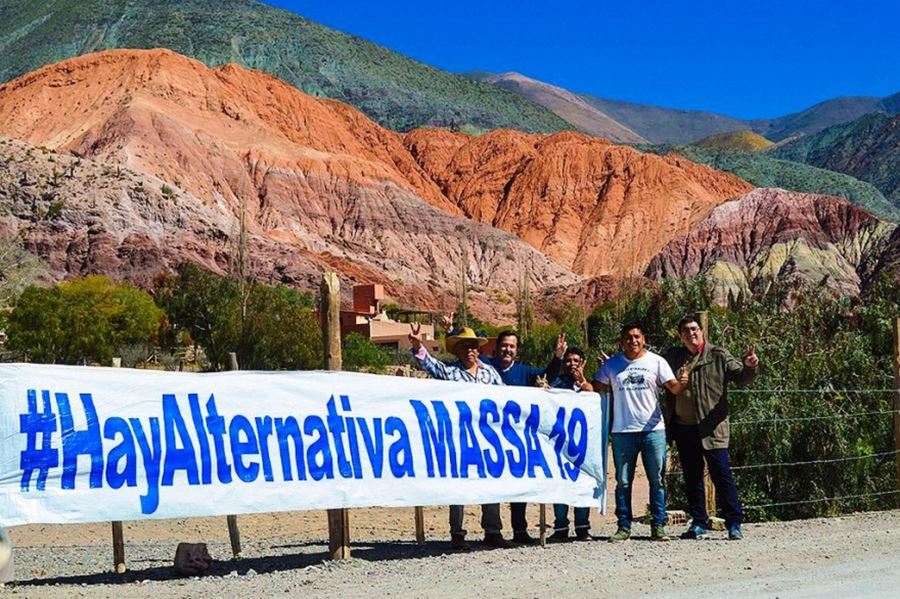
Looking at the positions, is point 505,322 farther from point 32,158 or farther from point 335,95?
point 335,95

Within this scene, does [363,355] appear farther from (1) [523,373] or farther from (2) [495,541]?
(2) [495,541]

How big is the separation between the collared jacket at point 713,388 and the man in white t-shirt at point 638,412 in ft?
0.58

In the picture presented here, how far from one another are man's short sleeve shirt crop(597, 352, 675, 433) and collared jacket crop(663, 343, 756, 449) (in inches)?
10.0

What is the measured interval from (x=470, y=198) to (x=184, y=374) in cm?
11386

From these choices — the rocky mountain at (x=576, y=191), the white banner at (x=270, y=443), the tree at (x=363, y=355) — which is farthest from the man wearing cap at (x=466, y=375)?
the rocky mountain at (x=576, y=191)

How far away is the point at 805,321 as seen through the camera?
62.3 ft

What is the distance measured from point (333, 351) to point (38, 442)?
2312 mm

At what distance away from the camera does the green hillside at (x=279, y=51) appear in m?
142

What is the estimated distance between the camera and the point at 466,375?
984 centimetres

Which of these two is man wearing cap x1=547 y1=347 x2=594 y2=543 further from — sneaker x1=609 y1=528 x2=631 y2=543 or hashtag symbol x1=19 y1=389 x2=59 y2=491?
hashtag symbol x1=19 y1=389 x2=59 y2=491

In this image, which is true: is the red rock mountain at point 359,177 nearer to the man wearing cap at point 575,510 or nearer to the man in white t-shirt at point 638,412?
the man wearing cap at point 575,510

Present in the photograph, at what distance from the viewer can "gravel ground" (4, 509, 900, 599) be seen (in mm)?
7895

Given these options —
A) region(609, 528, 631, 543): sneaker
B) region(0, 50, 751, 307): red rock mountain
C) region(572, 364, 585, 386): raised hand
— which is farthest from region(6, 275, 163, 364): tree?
region(609, 528, 631, 543): sneaker

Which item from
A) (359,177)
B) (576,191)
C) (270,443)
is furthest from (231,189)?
(270,443)
